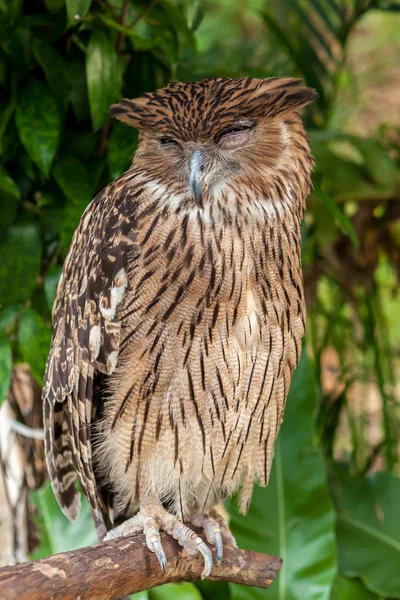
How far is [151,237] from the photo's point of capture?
1.47 meters

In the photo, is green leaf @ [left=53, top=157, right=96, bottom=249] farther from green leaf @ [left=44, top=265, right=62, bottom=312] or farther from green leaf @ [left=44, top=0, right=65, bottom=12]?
green leaf @ [left=44, top=0, right=65, bottom=12]

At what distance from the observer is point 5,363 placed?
1.77 meters

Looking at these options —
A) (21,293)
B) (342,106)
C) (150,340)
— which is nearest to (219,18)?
(342,106)

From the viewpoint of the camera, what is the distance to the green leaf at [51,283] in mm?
1924

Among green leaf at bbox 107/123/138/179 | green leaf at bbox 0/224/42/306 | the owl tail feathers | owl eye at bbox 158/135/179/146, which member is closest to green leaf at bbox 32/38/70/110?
green leaf at bbox 107/123/138/179

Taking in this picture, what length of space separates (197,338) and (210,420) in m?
0.20

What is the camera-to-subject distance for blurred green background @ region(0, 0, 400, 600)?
5.95 feet

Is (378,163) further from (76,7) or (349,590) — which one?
(349,590)

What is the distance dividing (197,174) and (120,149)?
21.8 inches

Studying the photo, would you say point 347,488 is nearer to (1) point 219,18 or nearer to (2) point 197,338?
(2) point 197,338

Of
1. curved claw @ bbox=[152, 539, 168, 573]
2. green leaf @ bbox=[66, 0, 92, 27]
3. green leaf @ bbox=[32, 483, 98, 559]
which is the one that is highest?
green leaf @ bbox=[66, 0, 92, 27]

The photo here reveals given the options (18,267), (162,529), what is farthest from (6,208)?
(162,529)

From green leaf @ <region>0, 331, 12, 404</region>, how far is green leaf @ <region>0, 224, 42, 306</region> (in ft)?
0.35

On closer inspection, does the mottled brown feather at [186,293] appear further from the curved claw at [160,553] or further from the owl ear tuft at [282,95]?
the curved claw at [160,553]
